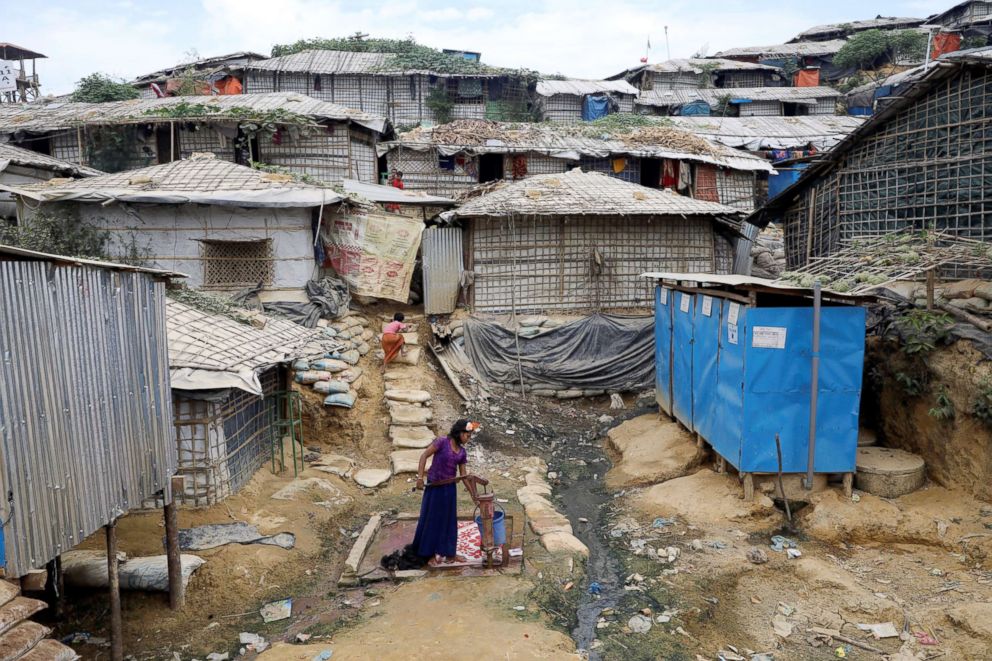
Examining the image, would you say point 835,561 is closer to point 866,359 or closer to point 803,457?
point 803,457

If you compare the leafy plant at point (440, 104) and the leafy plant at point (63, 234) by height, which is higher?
the leafy plant at point (440, 104)

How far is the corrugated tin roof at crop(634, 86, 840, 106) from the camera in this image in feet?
98.0

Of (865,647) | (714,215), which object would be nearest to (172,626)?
(865,647)

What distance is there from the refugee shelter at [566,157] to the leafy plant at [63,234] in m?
9.28

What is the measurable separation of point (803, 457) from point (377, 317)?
9.31m

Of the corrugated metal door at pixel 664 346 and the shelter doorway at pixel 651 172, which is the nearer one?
the corrugated metal door at pixel 664 346

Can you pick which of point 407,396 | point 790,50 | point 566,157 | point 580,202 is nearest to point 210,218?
point 407,396

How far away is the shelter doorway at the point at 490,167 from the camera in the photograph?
21.2 meters

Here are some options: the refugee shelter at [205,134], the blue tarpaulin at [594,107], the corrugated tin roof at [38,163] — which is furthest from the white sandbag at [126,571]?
the blue tarpaulin at [594,107]

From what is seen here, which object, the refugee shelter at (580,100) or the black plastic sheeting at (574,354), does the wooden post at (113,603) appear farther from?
the refugee shelter at (580,100)

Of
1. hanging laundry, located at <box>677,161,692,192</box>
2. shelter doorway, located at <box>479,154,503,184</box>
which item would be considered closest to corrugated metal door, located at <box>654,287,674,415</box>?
shelter doorway, located at <box>479,154,503,184</box>

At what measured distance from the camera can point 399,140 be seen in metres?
20.3

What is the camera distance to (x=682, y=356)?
10.6m

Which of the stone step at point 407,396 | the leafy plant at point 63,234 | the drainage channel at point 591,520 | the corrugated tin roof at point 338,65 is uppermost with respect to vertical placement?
the corrugated tin roof at point 338,65
